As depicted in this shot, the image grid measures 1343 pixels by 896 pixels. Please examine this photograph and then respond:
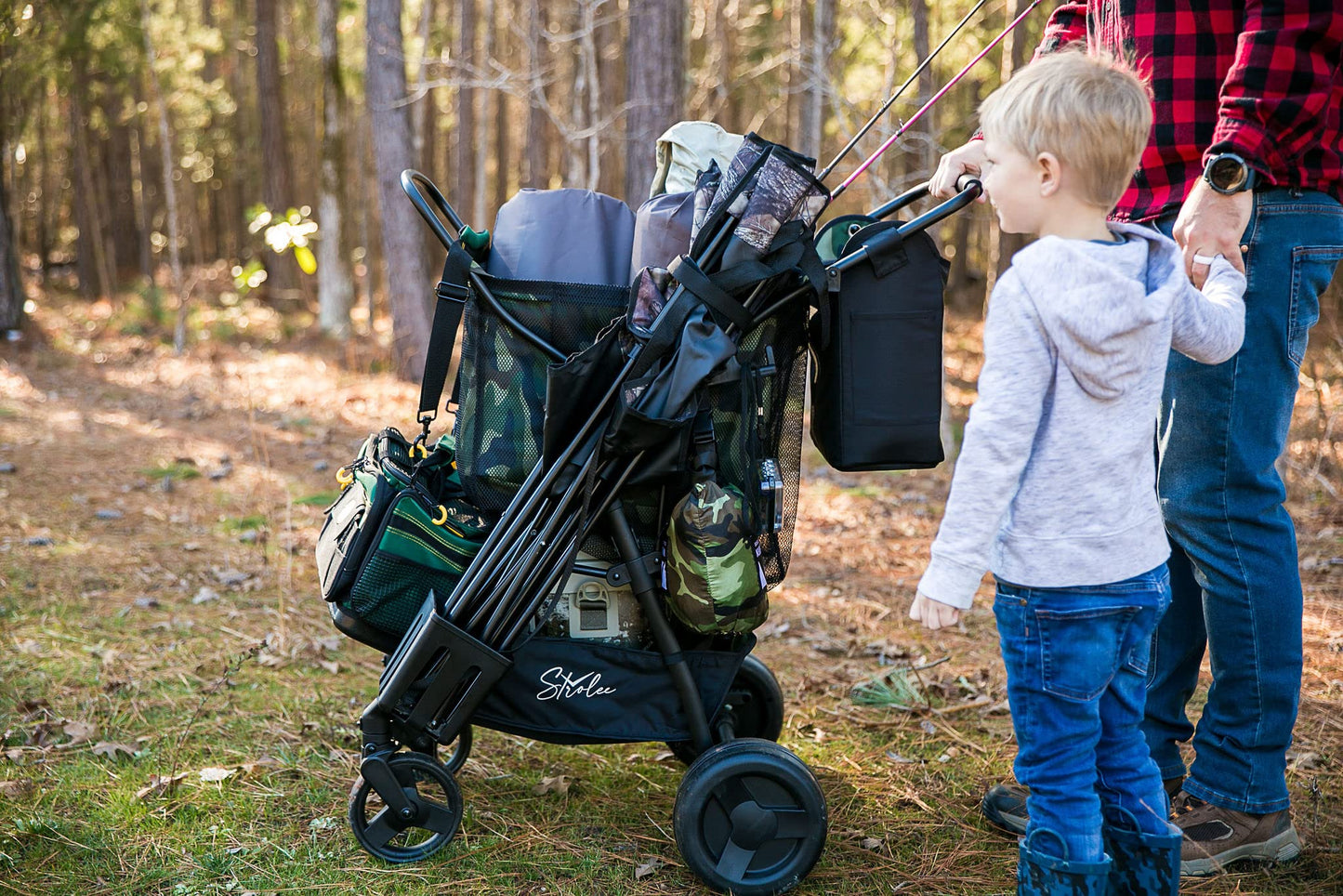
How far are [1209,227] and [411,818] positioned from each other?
227cm

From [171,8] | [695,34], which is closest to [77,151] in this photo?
[171,8]

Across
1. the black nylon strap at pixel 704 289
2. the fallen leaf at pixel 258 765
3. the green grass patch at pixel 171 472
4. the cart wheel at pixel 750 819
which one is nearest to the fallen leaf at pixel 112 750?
the fallen leaf at pixel 258 765

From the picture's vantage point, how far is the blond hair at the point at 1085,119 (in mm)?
1800

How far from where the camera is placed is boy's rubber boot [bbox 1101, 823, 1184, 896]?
2064mm

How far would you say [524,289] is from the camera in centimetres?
248

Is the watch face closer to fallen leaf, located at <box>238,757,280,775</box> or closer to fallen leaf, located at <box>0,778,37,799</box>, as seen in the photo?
fallen leaf, located at <box>238,757,280,775</box>

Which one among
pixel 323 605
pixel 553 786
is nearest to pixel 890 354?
pixel 553 786

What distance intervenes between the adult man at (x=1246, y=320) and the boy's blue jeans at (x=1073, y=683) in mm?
514

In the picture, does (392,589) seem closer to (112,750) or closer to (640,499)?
(640,499)

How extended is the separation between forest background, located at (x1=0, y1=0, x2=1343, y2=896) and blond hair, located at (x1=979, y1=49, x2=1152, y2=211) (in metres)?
1.69

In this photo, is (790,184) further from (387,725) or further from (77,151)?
(77,151)

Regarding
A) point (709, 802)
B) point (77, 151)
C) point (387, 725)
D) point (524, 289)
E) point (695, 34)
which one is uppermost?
point (695, 34)

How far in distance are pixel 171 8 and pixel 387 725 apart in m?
20.9

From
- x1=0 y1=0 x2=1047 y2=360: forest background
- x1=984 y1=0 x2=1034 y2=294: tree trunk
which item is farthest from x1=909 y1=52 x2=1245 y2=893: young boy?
x1=984 y1=0 x2=1034 y2=294: tree trunk
